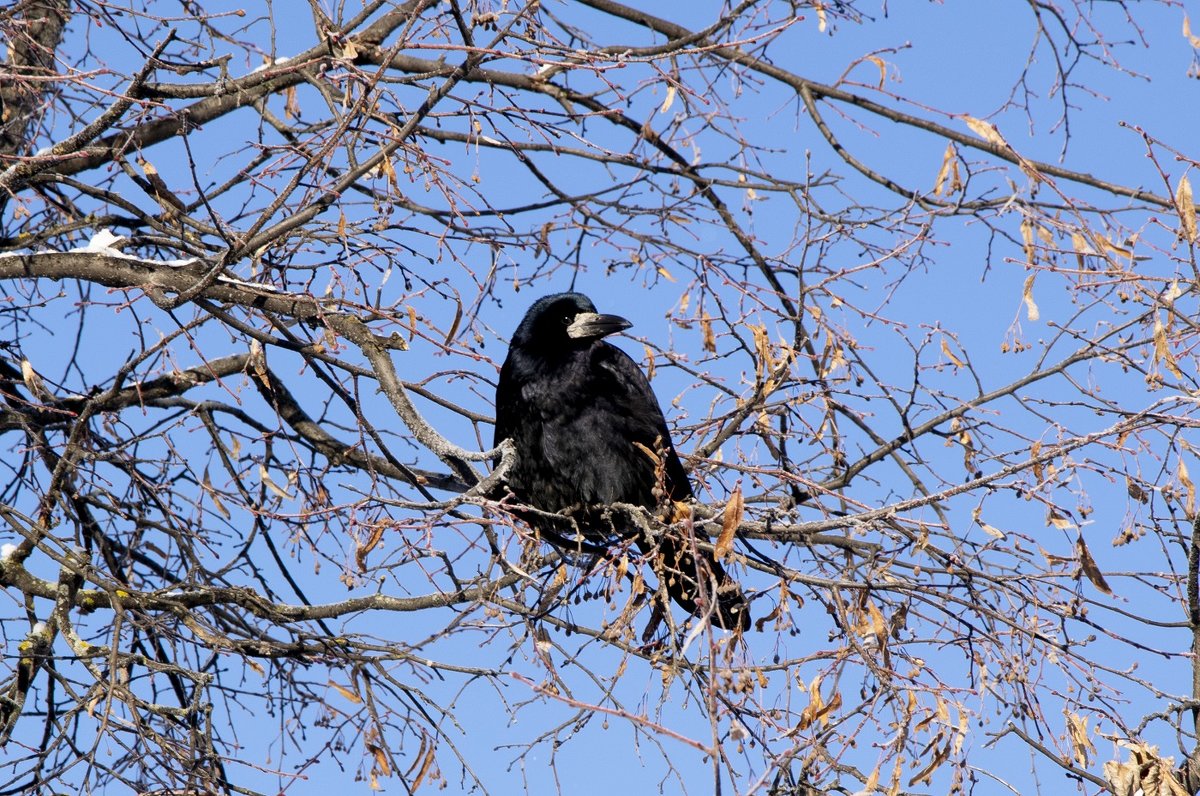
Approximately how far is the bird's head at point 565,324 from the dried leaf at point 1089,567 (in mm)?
2189

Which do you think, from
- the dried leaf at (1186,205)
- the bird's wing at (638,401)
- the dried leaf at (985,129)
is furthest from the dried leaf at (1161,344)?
the bird's wing at (638,401)

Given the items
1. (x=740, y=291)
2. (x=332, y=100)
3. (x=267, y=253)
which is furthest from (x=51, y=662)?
(x=740, y=291)

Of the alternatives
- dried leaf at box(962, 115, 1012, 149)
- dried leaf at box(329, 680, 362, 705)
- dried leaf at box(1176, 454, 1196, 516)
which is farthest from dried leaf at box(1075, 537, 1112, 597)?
dried leaf at box(329, 680, 362, 705)

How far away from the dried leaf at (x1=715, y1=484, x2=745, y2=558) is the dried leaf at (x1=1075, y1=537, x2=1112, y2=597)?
3.89 feet

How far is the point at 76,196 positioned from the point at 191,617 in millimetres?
2561

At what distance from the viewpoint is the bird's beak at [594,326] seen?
5215mm

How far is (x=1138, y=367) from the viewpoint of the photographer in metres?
4.48

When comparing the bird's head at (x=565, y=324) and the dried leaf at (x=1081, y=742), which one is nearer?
the dried leaf at (x=1081, y=742)

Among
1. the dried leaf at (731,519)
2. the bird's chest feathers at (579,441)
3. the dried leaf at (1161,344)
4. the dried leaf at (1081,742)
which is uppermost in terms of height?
the bird's chest feathers at (579,441)

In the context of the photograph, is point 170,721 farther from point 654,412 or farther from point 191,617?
point 654,412

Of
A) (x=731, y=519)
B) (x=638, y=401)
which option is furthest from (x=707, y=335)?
(x=731, y=519)

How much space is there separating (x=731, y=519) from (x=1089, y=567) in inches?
49.4

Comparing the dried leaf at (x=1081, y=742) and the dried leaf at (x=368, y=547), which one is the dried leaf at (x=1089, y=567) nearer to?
the dried leaf at (x=1081, y=742)

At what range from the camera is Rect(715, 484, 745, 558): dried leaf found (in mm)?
2928
